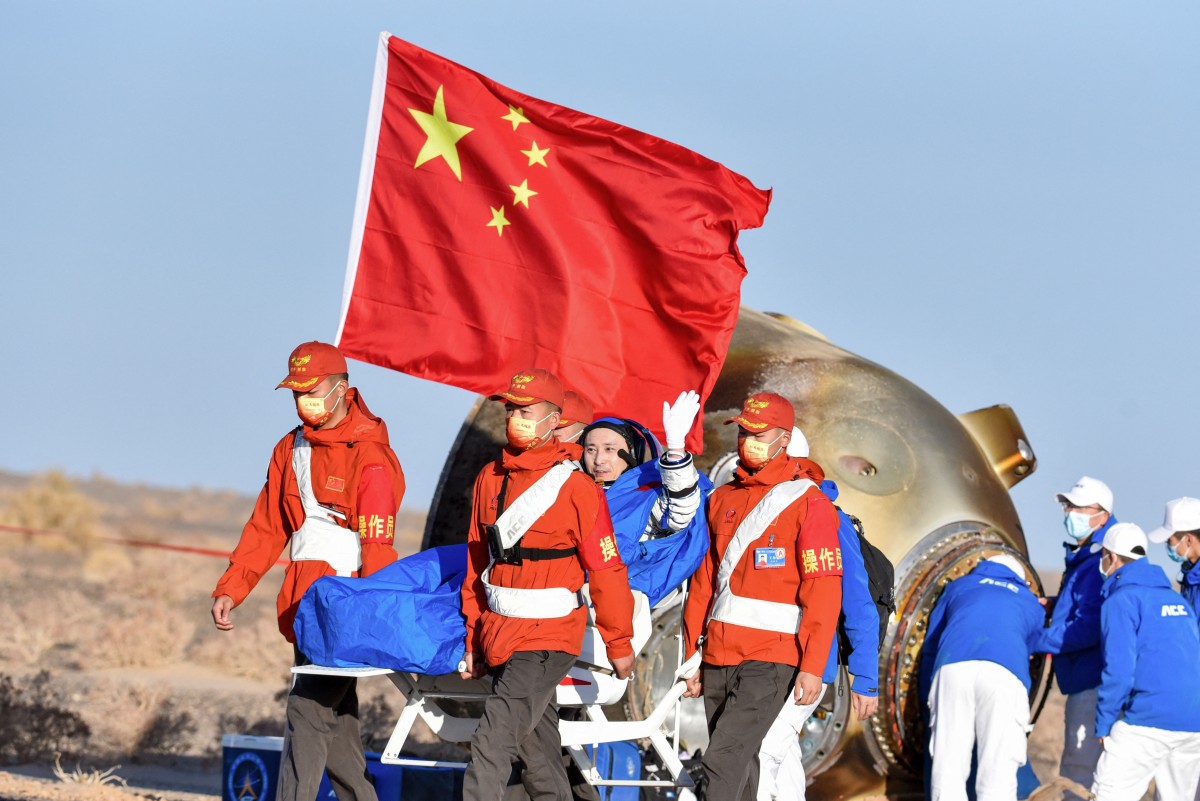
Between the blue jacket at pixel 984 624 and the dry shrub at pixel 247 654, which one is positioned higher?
the blue jacket at pixel 984 624

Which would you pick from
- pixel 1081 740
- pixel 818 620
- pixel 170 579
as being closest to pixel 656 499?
pixel 818 620

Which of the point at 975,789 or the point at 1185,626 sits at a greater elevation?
the point at 1185,626

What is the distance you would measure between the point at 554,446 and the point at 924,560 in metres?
2.85

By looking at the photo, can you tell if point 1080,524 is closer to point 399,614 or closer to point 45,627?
point 399,614

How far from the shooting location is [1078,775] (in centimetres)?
874

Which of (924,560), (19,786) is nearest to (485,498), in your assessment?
(924,560)

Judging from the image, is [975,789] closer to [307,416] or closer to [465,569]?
[465,569]

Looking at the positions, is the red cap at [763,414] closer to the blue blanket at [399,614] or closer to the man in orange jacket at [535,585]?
the blue blanket at [399,614]

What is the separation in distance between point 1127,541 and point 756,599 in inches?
107

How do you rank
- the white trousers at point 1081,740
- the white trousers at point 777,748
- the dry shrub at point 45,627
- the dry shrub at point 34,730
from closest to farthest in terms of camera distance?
1. the white trousers at point 777,748
2. the white trousers at point 1081,740
3. the dry shrub at point 34,730
4. the dry shrub at point 45,627

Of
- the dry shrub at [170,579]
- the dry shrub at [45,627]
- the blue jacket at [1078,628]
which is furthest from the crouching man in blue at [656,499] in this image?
the dry shrub at [170,579]

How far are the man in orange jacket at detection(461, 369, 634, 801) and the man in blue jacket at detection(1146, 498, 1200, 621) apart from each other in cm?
385

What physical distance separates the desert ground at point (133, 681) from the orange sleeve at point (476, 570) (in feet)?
13.3

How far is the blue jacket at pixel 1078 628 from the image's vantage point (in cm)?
862
